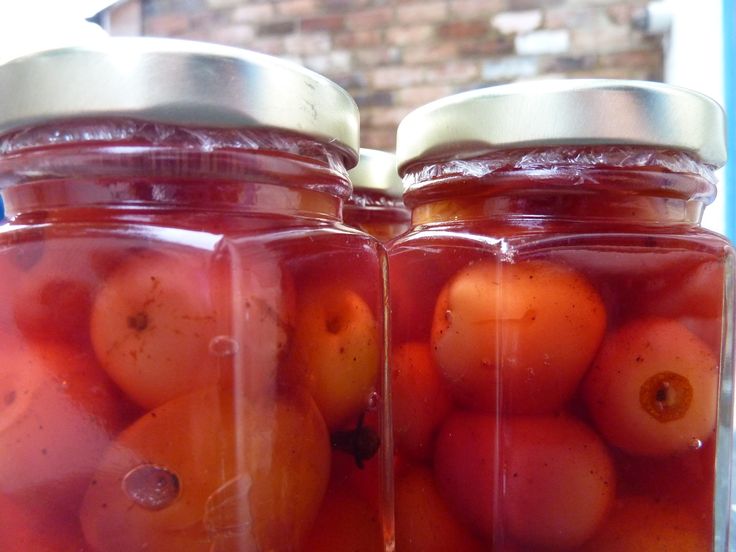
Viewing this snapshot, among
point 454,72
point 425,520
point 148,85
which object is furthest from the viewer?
point 454,72

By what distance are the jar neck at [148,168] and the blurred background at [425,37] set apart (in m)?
1.07

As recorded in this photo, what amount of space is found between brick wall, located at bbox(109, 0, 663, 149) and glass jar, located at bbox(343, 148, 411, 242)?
990 mm

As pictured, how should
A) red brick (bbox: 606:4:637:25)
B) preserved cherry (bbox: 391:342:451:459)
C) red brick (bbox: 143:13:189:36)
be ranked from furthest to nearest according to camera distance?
red brick (bbox: 143:13:189:36), red brick (bbox: 606:4:637:25), preserved cherry (bbox: 391:342:451:459)

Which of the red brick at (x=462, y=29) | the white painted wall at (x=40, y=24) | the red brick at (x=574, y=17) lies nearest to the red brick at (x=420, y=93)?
the red brick at (x=462, y=29)

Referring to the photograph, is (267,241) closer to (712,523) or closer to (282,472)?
(282,472)

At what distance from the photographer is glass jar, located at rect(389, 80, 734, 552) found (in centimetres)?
34

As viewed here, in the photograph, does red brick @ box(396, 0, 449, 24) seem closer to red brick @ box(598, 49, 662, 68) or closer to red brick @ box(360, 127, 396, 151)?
red brick @ box(360, 127, 396, 151)

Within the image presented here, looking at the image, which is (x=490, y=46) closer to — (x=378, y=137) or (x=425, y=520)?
(x=378, y=137)

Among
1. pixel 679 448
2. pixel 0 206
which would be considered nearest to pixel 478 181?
pixel 679 448

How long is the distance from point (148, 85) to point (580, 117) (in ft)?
Answer: 0.72

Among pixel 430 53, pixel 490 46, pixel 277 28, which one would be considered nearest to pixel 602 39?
pixel 490 46

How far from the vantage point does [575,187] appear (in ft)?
1.17

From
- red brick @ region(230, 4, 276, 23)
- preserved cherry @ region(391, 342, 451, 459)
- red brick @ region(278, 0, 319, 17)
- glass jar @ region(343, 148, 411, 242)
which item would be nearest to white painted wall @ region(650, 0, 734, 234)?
glass jar @ region(343, 148, 411, 242)

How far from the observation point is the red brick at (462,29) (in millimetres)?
1411
